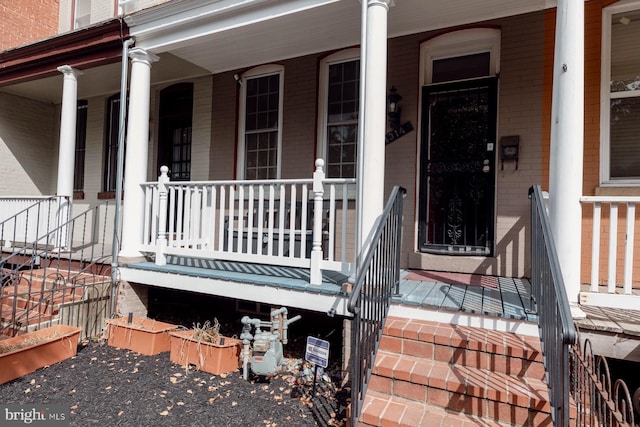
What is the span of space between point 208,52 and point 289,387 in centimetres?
452

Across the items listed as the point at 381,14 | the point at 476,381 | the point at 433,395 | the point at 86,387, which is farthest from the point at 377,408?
the point at 381,14

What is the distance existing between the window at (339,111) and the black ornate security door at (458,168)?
1.02 m

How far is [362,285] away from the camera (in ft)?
8.13

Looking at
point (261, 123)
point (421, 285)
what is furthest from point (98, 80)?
point (421, 285)

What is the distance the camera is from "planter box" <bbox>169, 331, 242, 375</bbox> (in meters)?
3.62

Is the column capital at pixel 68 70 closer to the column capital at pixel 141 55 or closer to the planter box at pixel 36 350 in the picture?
the column capital at pixel 141 55

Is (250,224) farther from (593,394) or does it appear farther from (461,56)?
(461,56)

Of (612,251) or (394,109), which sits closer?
(612,251)

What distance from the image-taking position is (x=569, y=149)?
2971mm

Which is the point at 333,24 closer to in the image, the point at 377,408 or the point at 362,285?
the point at 362,285

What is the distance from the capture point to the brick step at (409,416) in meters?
2.35

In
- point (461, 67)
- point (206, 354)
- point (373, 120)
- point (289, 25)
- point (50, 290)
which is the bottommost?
point (206, 354)

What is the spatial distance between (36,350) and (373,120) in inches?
148

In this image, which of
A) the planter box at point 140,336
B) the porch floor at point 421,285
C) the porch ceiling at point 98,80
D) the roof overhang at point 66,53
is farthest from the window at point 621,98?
the roof overhang at point 66,53
